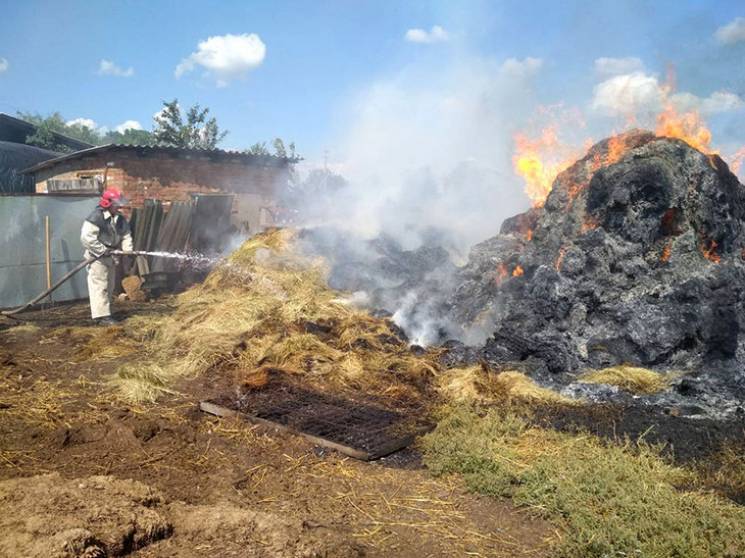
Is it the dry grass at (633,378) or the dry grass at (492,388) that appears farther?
the dry grass at (633,378)

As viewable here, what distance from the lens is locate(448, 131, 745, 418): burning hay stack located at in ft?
24.1

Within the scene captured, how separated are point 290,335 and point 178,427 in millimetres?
3002

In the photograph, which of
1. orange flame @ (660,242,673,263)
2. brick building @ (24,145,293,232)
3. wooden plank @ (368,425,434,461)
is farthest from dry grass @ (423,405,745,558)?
brick building @ (24,145,293,232)

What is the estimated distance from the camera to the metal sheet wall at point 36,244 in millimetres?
11016

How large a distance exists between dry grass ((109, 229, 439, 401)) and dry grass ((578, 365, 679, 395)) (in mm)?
1983

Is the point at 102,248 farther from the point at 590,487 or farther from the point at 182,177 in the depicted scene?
the point at 590,487

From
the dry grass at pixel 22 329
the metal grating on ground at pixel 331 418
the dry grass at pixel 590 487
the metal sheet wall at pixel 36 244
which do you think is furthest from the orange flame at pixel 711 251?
the metal sheet wall at pixel 36 244

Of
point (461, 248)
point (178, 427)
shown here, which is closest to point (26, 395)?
point (178, 427)

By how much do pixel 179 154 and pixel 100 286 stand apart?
25.5 feet

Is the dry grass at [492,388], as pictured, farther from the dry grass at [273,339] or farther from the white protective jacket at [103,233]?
the white protective jacket at [103,233]

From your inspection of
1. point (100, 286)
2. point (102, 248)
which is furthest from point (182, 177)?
point (100, 286)

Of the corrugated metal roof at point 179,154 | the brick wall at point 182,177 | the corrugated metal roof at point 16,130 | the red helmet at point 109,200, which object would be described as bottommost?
the red helmet at point 109,200

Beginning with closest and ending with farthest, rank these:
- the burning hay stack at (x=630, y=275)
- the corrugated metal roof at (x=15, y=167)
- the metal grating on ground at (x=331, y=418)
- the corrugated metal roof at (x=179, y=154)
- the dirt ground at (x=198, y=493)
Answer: the dirt ground at (x=198, y=493) → the metal grating on ground at (x=331, y=418) → the burning hay stack at (x=630, y=275) → the corrugated metal roof at (x=179, y=154) → the corrugated metal roof at (x=15, y=167)

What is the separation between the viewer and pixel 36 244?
11.4 meters
